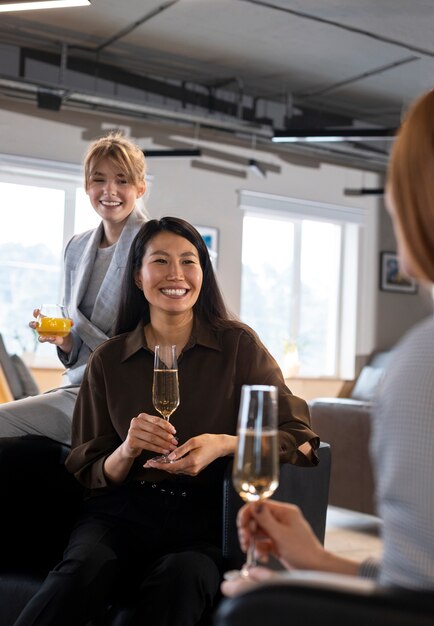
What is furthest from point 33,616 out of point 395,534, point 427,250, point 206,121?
point 206,121

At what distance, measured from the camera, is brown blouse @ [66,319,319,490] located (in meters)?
2.49

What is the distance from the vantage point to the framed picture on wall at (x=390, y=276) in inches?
390

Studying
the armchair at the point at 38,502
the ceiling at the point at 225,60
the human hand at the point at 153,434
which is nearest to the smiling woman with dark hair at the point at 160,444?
the human hand at the point at 153,434

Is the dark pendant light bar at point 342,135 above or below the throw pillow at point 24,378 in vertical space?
above

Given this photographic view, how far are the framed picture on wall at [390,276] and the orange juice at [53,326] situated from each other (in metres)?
7.35

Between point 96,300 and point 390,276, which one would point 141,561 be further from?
point 390,276

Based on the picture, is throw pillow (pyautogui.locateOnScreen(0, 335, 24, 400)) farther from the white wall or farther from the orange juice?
the orange juice

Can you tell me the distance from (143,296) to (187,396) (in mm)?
398

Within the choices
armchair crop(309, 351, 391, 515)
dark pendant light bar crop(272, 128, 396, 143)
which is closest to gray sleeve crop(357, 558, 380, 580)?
armchair crop(309, 351, 391, 515)

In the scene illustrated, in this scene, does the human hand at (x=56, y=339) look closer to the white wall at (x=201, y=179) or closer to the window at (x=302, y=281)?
the white wall at (x=201, y=179)

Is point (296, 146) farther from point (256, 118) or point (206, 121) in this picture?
point (206, 121)

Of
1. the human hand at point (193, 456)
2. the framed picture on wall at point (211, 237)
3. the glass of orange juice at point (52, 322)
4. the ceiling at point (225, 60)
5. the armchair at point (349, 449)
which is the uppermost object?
the ceiling at point (225, 60)

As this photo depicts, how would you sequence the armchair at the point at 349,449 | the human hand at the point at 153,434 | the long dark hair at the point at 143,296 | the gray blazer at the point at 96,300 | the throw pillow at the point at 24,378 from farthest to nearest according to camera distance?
1. the throw pillow at the point at 24,378
2. the armchair at the point at 349,449
3. the gray blazer at the point at 96,300
4. the long dark hair at the point at 143,296
5. the human hand at the point at 153,434

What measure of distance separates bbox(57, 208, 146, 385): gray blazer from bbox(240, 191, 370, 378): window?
5.70 metres
